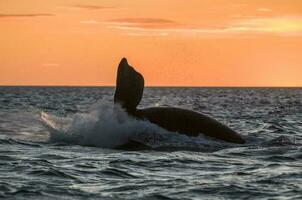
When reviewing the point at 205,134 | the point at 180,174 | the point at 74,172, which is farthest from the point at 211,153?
the point at 74,172

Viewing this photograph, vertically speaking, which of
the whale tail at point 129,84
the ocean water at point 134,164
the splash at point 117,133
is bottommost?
the ocean water at point 134,164

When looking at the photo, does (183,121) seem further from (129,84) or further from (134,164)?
(134,164)

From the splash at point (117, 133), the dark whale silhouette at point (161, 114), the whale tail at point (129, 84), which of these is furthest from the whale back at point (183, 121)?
the whale tail at point (129, 84)

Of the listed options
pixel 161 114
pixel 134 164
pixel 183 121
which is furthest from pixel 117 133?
pixel 134 164

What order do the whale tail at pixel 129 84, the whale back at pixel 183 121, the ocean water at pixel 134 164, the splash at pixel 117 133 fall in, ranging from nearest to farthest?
the ocean water at pixel 134 164, the whale tail at pixel 129 84, the splash at pixel 117 133, the whale back at pixel 183 121

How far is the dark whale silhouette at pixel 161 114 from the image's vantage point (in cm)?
1590

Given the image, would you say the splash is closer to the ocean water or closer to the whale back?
the ocean water

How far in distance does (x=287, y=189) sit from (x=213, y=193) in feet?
4.14

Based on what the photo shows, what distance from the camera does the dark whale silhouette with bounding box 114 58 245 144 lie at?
15.9 meters

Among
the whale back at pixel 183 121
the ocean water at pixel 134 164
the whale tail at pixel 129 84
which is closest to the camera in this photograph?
the ocean water at pixel 134 164

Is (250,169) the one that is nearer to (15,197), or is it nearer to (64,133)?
(15,197)

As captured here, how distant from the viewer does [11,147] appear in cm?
1611

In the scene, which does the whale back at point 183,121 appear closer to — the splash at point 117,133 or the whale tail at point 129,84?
the splash at point 117,133

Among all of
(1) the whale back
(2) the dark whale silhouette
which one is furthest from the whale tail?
(1) the whale back
